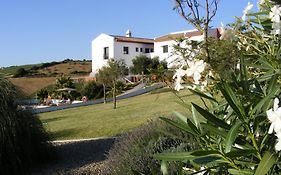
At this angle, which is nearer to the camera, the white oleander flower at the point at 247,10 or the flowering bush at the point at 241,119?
the flowering bush at the point at 241,119

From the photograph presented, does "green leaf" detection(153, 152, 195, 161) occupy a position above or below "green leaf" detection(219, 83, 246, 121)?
below

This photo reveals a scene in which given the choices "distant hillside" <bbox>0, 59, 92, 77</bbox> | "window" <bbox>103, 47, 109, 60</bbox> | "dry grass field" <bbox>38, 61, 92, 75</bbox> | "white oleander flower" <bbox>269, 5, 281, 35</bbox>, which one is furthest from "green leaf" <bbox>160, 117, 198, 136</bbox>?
"dry grass field" <bbox>38, 61, 92, 75</bbox>

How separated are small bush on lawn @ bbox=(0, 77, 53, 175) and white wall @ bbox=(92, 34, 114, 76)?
1492 inches

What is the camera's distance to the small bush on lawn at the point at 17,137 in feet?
24.6

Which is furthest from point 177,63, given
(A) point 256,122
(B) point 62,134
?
(B) point 62,134

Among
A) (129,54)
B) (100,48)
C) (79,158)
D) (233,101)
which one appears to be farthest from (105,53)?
(233,101)

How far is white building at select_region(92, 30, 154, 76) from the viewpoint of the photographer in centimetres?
4638

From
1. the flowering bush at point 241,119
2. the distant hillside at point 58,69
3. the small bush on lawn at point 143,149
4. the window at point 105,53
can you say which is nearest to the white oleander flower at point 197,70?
the flowering bush at point 241,119

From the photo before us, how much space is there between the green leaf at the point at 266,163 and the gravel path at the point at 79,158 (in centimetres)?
578

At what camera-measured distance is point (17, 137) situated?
307 inches

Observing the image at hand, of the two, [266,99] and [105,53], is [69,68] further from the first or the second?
[266,99]

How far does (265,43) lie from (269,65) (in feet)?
0.82

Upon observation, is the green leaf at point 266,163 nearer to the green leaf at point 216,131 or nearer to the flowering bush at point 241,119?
the flowering bush at point 241,119

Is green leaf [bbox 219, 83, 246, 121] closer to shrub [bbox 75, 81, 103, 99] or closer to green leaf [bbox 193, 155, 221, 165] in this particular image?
green leaf [bbox 193, 155, 221, 165]
